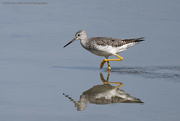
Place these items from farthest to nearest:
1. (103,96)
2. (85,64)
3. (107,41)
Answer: (107,41) < (85,64) < (103,96)

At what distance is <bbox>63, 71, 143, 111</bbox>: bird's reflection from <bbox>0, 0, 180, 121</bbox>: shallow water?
0.02 metres

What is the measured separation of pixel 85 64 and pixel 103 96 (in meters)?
2.69

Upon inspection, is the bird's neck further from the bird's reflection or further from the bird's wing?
the bird's reflection

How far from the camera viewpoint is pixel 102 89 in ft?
31.6

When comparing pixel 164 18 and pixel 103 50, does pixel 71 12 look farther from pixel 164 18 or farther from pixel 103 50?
pixel 103 50

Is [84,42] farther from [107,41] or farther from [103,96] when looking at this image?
[103,96]

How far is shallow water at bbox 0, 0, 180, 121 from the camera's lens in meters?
8.30

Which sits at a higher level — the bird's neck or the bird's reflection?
the bird's neck

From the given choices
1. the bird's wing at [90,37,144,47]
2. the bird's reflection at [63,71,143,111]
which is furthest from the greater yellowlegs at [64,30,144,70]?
the bird's reflection at [63,71,143,111]

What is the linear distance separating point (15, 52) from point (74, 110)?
14.7 feet

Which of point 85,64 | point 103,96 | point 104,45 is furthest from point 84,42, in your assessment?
point 103,96

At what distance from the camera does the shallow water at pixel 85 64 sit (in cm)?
830

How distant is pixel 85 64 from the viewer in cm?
1168

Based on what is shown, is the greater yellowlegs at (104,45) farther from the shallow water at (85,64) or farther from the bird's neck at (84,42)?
the shallow water at (85,64)
